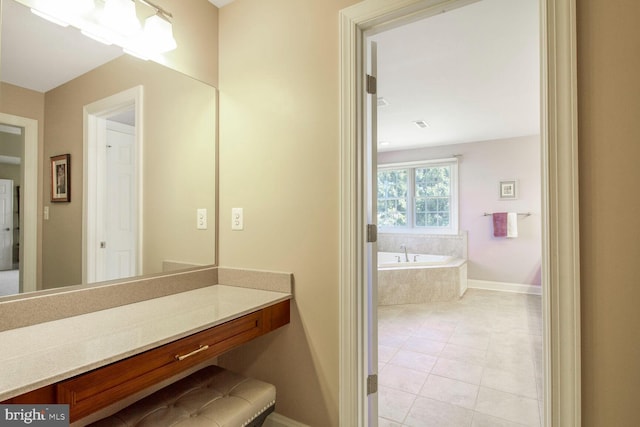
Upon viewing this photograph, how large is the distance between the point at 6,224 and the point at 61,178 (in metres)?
0.25

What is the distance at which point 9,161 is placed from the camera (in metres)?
1.14

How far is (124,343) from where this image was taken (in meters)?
0.98

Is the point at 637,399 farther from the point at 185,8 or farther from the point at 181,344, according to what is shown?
the point at 185,8

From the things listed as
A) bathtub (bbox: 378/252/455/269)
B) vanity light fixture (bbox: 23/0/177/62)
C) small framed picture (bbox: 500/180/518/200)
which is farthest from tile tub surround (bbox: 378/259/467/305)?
vanity light fixture (bbox: 23/0/177/62)

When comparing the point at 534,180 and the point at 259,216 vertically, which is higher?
the point at 534,180

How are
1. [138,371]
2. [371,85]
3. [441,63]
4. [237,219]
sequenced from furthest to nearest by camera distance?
[441,63] < [237,219] < [371,85] < [138,371]

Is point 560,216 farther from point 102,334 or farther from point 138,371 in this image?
point 102,334

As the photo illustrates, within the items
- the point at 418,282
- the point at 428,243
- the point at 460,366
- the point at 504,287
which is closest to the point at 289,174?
the point at 460,366

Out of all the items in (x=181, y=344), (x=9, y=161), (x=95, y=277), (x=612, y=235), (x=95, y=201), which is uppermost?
(x=9, y=161)

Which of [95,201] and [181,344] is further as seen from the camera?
[95,201]

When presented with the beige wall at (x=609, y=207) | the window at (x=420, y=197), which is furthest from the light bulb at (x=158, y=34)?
the window at (x=420, y=197)

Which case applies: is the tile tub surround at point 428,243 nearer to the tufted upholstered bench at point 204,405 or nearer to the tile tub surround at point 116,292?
the tile tub surround at point 116,292

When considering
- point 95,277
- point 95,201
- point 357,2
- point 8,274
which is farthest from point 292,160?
point 8,274

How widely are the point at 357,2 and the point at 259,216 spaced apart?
115 centimetres
